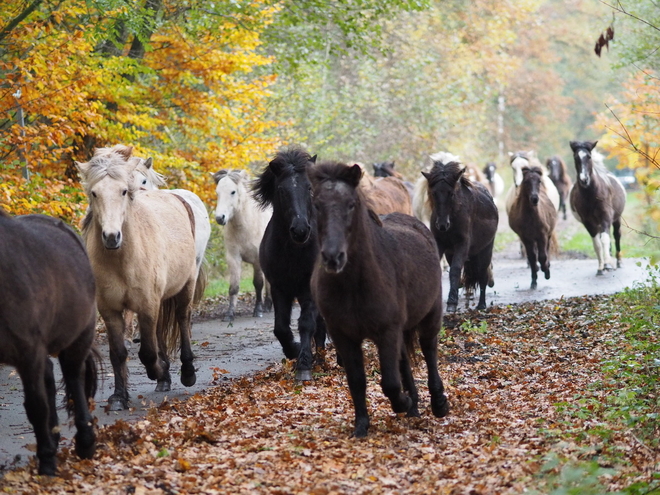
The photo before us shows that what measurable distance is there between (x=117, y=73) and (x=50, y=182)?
2.82m

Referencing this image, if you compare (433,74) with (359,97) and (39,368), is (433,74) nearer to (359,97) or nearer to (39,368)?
(359,97)

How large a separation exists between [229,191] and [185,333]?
18.9 feet

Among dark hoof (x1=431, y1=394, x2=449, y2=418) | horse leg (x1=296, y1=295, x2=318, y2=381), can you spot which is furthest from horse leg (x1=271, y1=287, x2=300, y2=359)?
dark hoof (x1=431, y1=394, x2=449, y2=418)

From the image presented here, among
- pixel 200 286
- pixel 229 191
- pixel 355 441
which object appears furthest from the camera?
pixel 229 191

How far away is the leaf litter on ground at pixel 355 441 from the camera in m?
5.13

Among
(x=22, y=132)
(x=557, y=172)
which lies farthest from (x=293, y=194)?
(x=557, y=172)

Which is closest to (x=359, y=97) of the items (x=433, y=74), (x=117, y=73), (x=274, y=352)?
(x=433, y=74)

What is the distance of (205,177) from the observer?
51.6 feet

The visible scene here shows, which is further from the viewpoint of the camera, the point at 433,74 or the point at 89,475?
the point at 433,74

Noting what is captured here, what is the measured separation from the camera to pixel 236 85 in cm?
1509

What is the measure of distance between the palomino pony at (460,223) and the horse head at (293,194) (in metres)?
3.98

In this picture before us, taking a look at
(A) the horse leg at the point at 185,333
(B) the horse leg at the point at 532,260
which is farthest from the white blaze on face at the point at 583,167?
(A) the horse leg at the point at 185,333

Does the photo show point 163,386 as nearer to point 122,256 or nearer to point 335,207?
point 122,256

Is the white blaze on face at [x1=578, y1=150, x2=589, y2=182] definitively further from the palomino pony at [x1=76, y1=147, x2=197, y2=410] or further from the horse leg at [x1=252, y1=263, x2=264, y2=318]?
the palomino pony at [x1=76, y1=147, x2=197, y2=410]
